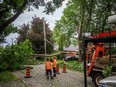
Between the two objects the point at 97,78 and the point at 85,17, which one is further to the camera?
the point at 85,17

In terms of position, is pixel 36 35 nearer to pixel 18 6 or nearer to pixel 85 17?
pixel 85 17

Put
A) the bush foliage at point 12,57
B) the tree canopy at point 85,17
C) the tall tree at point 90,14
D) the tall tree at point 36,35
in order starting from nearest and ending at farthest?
the bush foliage at point 12,57 < the tall tree at point 90,14 < the tree canopy at point 85,17 < the tall tree at point 36,35

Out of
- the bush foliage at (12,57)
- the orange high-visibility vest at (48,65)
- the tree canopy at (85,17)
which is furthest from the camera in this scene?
the tree canopy at (85,17)

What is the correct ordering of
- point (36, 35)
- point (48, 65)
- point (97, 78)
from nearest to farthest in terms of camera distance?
1. point (97, 78)
2. point (48, 65)
3. point (36, 35)

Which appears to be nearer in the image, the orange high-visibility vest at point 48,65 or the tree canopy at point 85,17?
the orange high-visibility vest at point 48,65

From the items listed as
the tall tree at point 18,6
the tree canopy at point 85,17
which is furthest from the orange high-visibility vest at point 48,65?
the tree canopy at point 85,17

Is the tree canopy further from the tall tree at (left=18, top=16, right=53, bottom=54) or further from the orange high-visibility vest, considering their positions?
the orange high-visibility vest

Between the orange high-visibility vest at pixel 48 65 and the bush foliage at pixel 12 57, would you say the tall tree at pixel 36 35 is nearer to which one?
the bush foliage at pixel 12 57

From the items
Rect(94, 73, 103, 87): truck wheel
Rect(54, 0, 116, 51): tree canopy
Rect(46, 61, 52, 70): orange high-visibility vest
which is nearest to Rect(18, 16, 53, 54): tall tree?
Rect(54, 0, 116, 51): tree canopy

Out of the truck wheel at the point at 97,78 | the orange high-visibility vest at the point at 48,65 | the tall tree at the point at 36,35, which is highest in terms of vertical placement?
the tall tree at the point at 36,35

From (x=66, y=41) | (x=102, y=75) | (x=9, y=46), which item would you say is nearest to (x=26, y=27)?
(x=66, y=41)

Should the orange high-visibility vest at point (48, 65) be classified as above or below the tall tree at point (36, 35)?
below

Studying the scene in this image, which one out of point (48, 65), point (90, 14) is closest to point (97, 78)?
point (48, 65)

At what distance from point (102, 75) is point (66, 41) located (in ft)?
110
